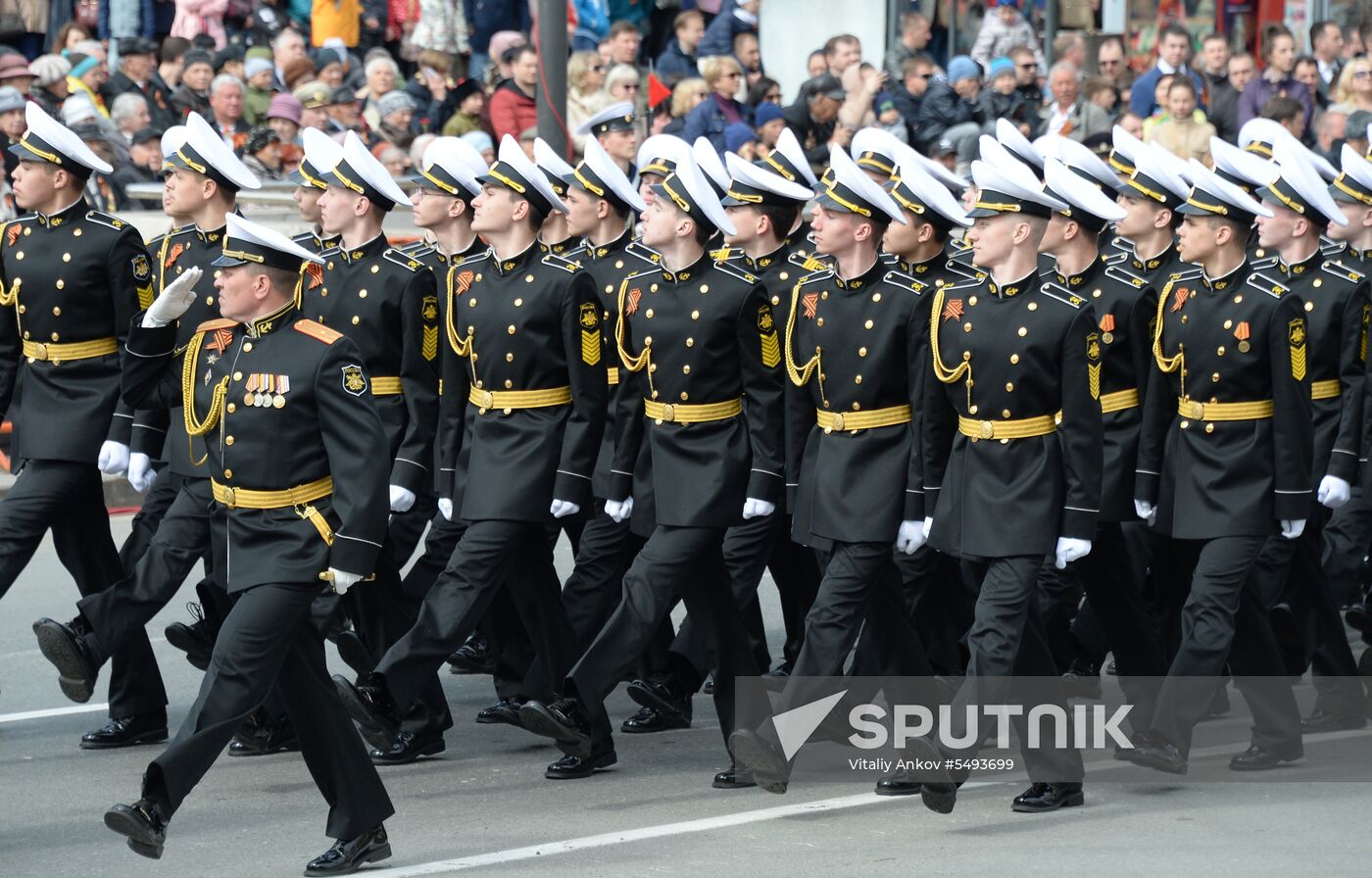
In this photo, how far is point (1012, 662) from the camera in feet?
24.0

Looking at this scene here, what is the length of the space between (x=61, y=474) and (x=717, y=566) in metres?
2.39

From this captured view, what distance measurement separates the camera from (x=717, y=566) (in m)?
8.16

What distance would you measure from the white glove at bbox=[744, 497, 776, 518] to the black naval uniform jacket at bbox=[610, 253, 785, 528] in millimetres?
27

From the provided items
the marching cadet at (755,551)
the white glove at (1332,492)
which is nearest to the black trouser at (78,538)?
the marching cadet at (755,551)

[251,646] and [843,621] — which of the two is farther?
[843,621]

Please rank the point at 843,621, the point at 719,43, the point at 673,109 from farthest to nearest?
the point at 719,43 → the point at 673,109 → the point at 843,621

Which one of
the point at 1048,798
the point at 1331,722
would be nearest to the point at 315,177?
the point at 1048,798

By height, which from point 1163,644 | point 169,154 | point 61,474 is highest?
point 169,154

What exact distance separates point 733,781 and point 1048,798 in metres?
1.04

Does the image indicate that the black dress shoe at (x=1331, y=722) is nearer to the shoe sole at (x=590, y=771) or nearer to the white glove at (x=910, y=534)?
the white glove at (x=910, y=534)

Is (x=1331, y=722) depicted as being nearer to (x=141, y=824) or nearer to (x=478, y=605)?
(x=478, y=605)

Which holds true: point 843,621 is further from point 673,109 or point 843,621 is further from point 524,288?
point 673,109

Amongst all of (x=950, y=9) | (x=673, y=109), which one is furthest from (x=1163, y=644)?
(x=950, y=9)

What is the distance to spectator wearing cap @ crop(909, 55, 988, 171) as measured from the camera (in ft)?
56.6
